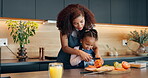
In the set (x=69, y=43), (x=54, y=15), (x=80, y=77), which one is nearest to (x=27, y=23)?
(x=54, y=15)

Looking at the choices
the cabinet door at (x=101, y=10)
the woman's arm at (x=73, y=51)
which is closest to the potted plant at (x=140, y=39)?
the cabinet door at (x=101, y=10)

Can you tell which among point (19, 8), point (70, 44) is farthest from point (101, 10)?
point (70, 44)

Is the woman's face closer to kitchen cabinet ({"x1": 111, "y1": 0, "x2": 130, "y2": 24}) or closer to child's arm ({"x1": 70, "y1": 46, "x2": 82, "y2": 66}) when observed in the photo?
child's arm ({"x1": 70, "y1": 46, "x2": 82, "y2": 66})

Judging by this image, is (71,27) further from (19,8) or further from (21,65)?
(19,8)

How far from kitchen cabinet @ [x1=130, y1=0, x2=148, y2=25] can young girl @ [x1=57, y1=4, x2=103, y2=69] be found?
6.51 ft

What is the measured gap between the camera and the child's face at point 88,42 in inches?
68.5

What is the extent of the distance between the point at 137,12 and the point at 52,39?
1.74m

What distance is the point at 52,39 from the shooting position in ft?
10.5

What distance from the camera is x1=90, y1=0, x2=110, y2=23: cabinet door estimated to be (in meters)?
3.25

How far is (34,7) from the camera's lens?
276cm

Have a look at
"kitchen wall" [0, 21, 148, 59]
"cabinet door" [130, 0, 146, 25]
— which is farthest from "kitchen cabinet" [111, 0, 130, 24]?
"kitchen wall" [0, 21, 148, 59]

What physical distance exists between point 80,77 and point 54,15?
1.80 meters

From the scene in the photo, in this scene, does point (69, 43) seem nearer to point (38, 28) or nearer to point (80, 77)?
point (80, 77)

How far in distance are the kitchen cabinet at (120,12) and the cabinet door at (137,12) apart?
0.31 feet
